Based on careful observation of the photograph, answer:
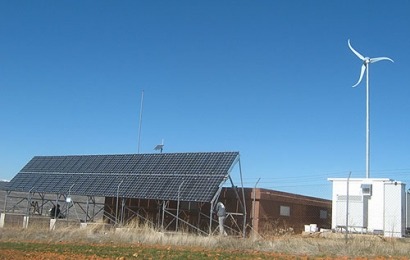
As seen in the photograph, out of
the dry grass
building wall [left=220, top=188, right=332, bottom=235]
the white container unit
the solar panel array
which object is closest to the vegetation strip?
the dry grass

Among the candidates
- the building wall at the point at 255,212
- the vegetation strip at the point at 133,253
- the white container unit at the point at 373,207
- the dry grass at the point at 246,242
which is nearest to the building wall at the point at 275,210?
the building wall at the point at 255,212

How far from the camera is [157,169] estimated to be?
31.7m

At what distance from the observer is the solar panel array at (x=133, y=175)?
27766mm

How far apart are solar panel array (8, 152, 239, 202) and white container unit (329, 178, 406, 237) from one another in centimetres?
655

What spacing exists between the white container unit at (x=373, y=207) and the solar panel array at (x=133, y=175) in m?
6.55

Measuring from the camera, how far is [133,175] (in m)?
32.2

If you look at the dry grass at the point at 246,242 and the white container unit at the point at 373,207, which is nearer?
the dry grass at the point at 246,242

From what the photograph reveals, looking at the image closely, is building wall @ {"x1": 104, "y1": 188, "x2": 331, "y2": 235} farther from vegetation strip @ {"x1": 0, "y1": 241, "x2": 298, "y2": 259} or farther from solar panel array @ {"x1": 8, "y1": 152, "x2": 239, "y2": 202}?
vegetation strip @ {"x1": 0, "y1": 241, "x2": 298, "y2": 259}

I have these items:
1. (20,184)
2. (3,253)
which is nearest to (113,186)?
(20,184)

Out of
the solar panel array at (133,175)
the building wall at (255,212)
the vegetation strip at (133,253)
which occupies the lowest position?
the vegetation strip at (133,253)

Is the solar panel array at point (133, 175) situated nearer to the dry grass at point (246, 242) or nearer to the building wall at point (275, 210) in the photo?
the building wall at point (275, 210)

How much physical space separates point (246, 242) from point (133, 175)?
1359cm

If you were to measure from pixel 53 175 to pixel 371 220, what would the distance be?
22.2 m

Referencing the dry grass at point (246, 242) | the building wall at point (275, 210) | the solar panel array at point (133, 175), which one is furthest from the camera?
the building wall at point (275, 210)
